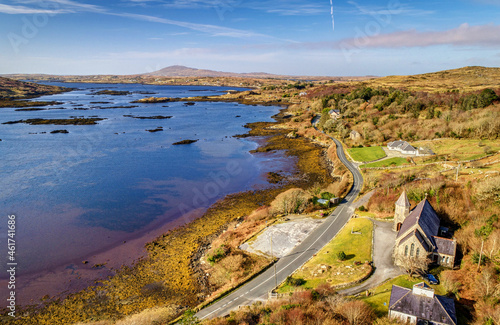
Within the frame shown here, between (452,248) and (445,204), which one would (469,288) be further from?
(445,204)

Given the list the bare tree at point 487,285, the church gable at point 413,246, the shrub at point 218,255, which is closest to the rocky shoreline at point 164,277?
the shrub at point 218,255

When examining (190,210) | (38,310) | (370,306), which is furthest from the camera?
(190,210)

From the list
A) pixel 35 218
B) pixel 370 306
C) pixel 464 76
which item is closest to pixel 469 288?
pixel 370 306

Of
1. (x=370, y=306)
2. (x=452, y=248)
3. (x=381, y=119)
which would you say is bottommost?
(x=370, y=306)

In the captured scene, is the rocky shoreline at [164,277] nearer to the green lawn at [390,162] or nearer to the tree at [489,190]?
the green lawn at [390,162]

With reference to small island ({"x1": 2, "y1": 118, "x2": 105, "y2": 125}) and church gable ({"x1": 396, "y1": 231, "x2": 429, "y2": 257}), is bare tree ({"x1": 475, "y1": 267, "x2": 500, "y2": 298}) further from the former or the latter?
small island ({"x1": 2, "y1": 118, "x2": 105, "y2": 125})

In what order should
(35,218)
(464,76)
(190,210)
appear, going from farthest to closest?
(464,76), (190,210), (35,218)

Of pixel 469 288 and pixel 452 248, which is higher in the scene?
pixel 452 248

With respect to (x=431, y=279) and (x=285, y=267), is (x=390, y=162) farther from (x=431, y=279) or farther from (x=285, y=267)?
(x=285, y=267)
